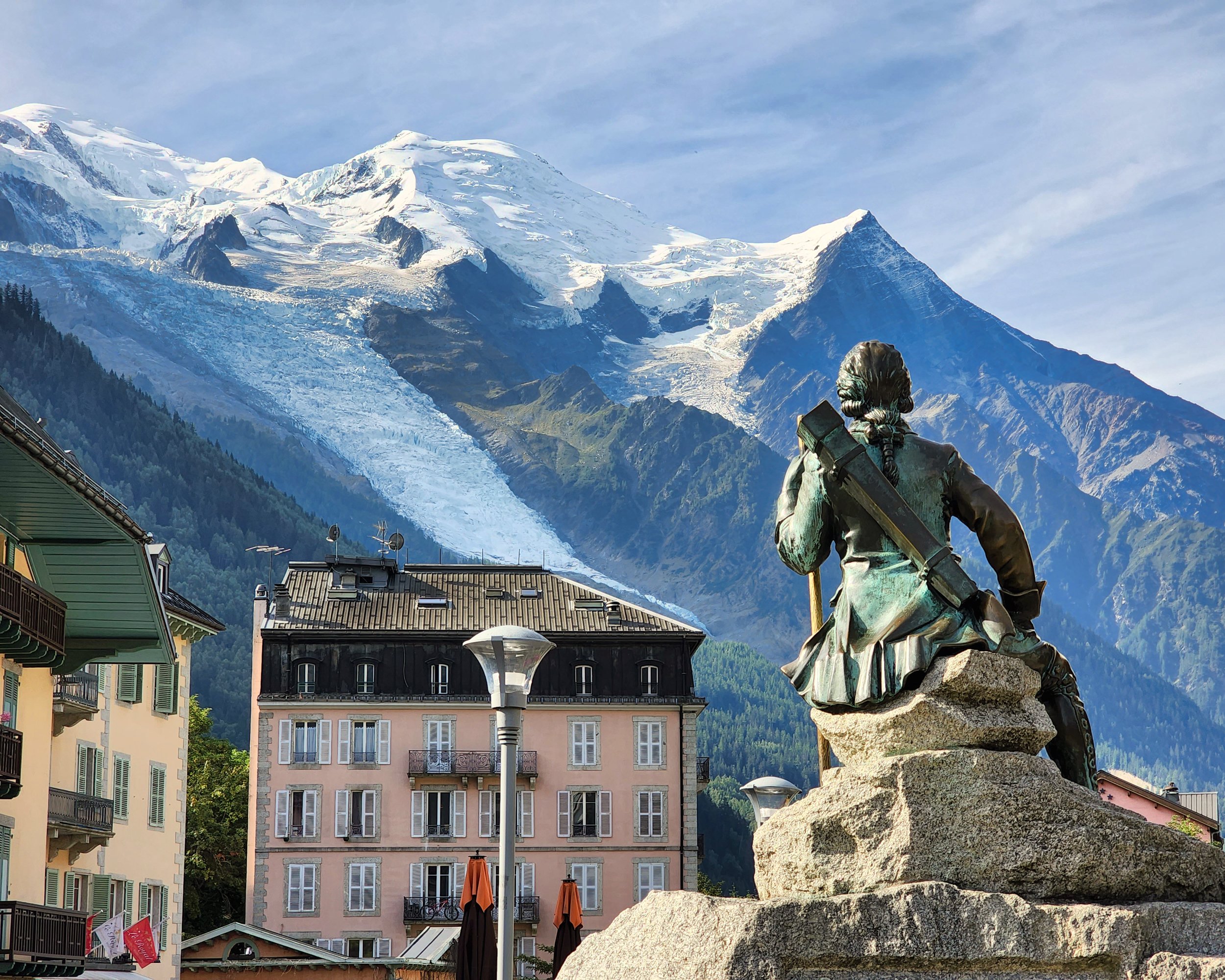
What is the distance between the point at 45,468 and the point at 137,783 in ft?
69.8

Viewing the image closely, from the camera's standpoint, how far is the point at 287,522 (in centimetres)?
19812

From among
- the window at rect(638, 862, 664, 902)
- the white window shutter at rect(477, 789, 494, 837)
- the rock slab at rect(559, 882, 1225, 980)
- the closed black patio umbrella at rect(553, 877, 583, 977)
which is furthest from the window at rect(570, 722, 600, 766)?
the rock slab at rect(559, 882, 1225, 980)

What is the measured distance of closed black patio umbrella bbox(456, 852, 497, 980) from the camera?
29.4 m

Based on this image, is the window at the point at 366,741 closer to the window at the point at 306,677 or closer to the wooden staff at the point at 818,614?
the window at the point at 306,677

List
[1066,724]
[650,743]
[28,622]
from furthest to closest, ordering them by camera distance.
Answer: [650,743] < [28,622] < [1066,724]

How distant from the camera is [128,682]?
150 feet

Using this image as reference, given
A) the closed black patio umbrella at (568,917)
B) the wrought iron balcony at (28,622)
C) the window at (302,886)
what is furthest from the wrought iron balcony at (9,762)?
the window at (302,886)

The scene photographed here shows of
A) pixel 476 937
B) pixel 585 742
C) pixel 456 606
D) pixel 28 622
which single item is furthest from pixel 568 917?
pixel 456 606

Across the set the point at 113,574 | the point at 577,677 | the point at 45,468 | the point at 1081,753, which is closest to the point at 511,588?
the point at 577,677

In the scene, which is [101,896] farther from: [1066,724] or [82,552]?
[1066,724]

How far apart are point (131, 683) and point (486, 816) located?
A: 875 inches

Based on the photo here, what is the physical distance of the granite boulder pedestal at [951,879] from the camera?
8352mm

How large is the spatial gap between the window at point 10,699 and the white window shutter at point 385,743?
32677 mm

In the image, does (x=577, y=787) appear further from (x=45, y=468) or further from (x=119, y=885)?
(x=45, y=468)
